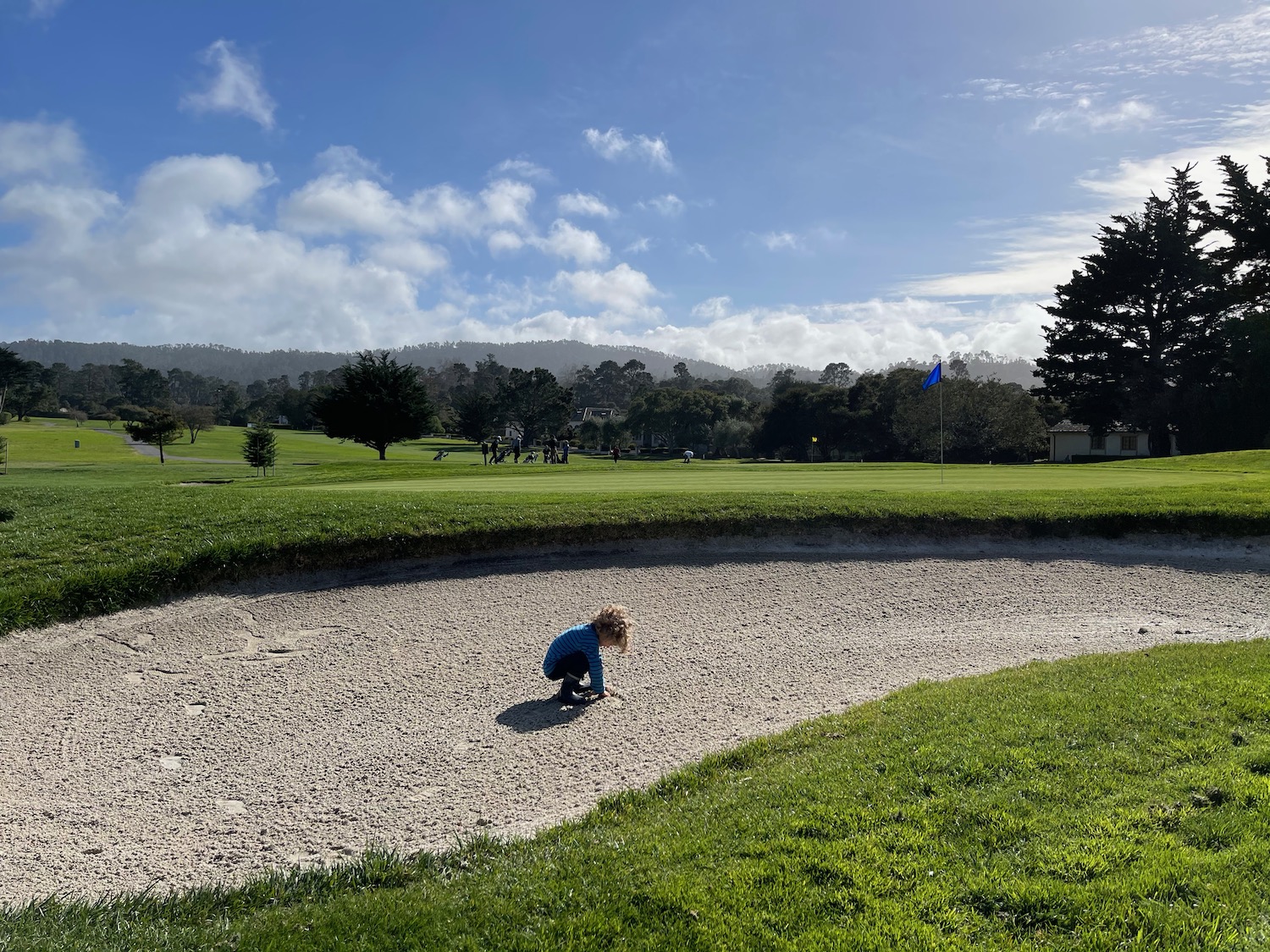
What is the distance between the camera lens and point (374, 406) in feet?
165

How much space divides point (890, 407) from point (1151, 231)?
26523 millimetres

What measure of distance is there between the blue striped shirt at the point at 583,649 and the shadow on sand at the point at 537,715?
29cm

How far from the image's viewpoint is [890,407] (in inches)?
3123

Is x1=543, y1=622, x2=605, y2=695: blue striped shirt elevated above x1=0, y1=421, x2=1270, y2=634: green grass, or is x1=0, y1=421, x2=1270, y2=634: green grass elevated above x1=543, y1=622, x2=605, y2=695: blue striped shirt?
x1=0, y1=421, x2=1270, y2=634: green grass

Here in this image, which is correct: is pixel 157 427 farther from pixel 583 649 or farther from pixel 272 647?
pixel 583 649

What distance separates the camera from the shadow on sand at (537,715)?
24.6 feet

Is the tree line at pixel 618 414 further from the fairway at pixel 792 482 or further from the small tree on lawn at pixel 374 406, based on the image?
the fairway at pixel 792 482

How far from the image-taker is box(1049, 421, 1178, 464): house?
6531cm

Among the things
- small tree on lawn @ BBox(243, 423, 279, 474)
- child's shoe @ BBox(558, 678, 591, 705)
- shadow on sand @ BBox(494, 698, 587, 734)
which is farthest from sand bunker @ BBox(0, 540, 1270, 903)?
small tree on lawn @ BBox(243, 423, 279, 474)

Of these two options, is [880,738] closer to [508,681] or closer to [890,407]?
[508,681]

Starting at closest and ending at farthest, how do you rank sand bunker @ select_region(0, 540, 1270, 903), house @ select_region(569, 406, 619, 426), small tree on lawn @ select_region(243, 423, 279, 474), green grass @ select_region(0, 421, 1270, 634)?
sand bunker @ select_region(0, 540, 1270, 903) < green grass @ select_region(0, 421, 1270, 634) < small tree on lawn @ select_region(243, 423, 279, 474) < house @ select_region(569, 406, 619, 426)

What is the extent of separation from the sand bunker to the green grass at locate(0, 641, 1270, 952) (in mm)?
956

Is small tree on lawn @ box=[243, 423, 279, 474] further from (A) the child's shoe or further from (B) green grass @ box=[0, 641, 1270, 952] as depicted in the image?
(B) green grass @ box=[0, 641, 1270, 952]

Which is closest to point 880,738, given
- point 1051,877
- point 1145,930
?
point 1051,877
